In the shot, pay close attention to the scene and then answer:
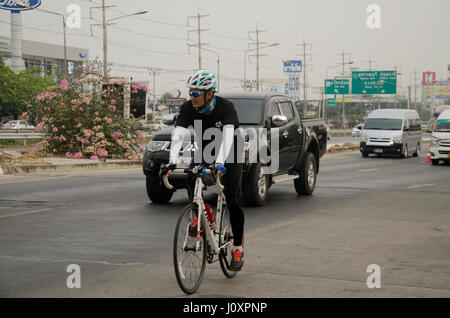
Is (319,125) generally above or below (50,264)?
above

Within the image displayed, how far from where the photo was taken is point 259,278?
259 inches

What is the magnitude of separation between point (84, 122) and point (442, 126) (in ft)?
44.1

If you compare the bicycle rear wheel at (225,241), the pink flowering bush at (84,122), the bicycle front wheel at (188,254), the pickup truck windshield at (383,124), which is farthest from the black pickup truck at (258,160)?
the pickup truck windshield at (383,124)

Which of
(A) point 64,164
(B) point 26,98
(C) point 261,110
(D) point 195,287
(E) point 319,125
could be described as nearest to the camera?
(D) point 195,287

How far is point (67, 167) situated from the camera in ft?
67.5

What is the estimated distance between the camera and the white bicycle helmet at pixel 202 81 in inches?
242

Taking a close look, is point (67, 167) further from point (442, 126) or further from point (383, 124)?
point (383, 124)

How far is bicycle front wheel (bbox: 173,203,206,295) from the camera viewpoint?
224 inches

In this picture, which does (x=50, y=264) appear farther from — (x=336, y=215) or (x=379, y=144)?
(x=379, y=144)

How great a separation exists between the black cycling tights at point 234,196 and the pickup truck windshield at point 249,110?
20.2ft

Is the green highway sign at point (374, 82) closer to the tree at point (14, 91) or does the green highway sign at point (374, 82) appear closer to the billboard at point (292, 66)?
the billboard at point (292, 66)

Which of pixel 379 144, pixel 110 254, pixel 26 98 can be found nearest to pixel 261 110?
pixel 110 254

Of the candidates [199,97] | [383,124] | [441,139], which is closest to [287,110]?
[199,97]
